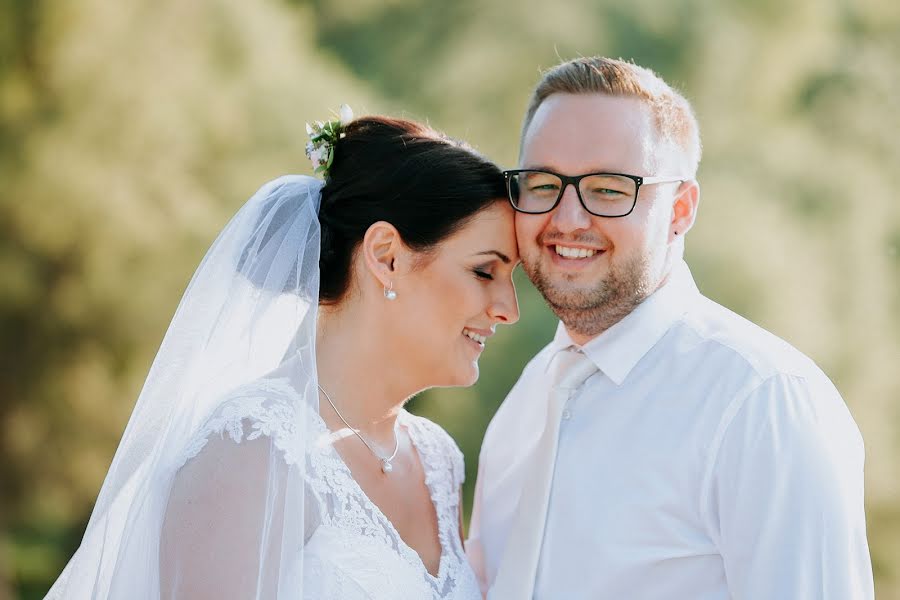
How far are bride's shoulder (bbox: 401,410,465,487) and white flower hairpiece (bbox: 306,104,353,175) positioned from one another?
76 centimetres

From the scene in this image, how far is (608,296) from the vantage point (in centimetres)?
238

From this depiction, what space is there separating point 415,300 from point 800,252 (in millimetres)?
3418

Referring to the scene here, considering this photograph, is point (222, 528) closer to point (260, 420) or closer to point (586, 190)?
point (260, 420)

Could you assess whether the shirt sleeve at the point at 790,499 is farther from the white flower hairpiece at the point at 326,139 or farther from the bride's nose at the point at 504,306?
the white flower hairpiece at the point at 326,139

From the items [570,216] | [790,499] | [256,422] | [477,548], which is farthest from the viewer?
[477,548]

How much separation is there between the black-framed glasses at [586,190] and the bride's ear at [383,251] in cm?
32

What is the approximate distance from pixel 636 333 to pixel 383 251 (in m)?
0.64

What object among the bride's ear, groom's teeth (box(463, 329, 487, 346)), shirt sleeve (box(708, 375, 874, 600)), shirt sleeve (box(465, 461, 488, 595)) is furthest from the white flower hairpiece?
shirt sleeve (box(708, 375, 874, 600))

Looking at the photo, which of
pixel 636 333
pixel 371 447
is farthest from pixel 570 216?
pixel 371 447

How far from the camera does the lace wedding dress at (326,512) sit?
82.1 inches

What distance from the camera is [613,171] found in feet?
7.75

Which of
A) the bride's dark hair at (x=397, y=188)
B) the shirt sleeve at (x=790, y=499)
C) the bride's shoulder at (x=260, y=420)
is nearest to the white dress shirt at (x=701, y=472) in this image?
the shirt sleeve at (x=790, y=499)

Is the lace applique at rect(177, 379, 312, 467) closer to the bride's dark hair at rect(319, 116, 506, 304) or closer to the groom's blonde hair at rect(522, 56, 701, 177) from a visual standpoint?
the bride's dark hair at rect(319, 116, 506, 304)

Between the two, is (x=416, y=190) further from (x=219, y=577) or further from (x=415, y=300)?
(x=219, y=577)
